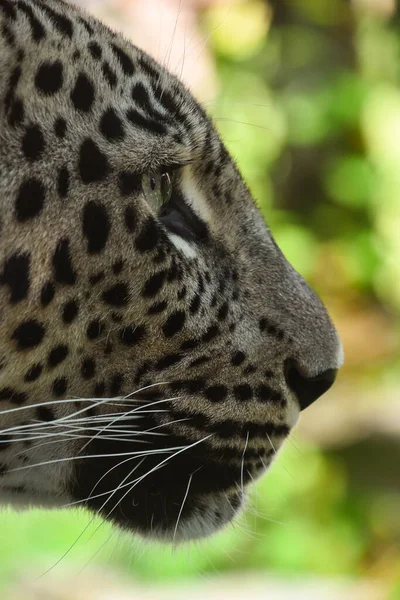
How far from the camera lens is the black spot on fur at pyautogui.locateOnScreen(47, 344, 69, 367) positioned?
1.69m

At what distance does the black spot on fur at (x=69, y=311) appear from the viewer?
1681 mm

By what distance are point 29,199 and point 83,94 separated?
0.23 meters

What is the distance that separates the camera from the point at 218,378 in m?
1.86

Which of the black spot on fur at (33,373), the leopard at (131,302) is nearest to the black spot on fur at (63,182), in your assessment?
the leopard at (131,302)

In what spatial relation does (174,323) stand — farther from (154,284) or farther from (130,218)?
(130,218)

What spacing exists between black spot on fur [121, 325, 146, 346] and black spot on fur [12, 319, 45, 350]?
6.4 inches

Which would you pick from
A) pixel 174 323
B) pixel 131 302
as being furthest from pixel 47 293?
pixel 174 323

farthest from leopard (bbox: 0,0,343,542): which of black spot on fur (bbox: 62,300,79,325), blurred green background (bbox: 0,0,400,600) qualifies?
blurred green background (bbox: 0,0,400,600)

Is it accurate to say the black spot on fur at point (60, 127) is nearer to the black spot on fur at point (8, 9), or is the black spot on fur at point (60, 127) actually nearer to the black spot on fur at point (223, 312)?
the black spot on fur at point (8, 9)

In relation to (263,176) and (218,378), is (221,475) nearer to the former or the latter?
(218,378)

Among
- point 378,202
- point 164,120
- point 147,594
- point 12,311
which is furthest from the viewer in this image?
point 378,202

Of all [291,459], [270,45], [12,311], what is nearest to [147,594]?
[291,459]

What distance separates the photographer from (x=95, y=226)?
65.8 inches

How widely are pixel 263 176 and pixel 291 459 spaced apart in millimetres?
2279
